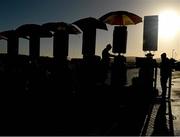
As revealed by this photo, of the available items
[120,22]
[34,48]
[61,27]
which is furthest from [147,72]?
[34,48]

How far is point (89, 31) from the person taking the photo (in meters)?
19.0

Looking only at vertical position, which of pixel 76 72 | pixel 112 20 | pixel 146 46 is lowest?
pixel 76 72

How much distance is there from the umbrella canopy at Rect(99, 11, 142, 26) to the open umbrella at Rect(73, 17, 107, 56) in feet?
2.48

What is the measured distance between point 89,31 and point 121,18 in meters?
2.67

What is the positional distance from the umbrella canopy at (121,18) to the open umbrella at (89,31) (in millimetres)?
756

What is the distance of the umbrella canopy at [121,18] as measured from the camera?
20.4 m

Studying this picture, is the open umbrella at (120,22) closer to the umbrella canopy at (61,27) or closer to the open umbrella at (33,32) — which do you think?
the umbrella canopy at (61,27)

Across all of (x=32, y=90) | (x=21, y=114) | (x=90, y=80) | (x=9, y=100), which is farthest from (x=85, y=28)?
(x=21, y=114)

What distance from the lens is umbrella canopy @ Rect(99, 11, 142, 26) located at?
2041 centimetres

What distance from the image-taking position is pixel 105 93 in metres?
17.5

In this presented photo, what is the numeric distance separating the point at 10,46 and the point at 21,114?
13.7 meters

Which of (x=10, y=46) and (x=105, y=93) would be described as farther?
(x=10, y=46)

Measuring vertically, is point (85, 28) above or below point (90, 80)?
→ above

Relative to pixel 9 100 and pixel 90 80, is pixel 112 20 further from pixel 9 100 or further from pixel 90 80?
pixel 9 100
